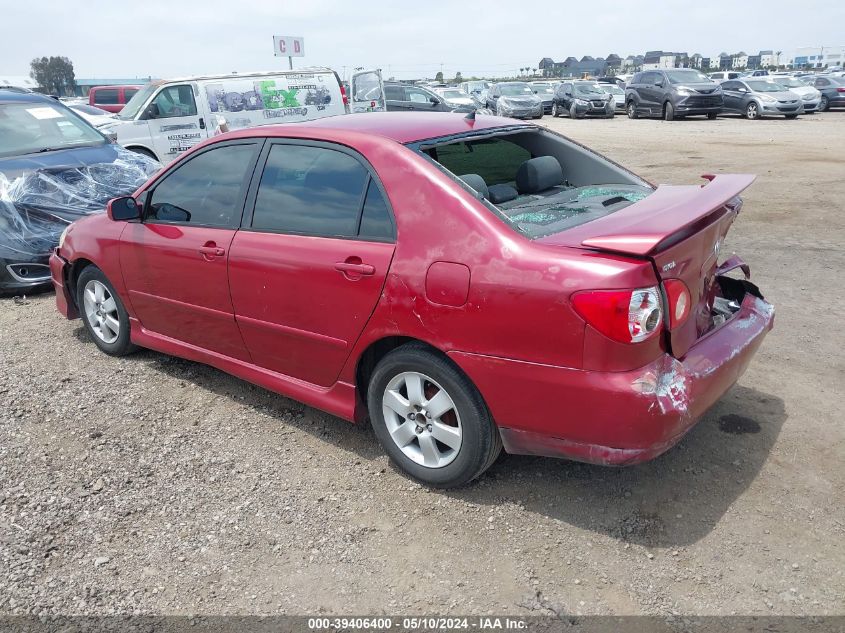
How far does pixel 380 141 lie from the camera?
335 cm

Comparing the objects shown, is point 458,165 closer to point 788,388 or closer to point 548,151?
point 548,151

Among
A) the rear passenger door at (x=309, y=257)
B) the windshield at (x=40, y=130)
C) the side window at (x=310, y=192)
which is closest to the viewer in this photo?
the rear passenger door at (x=309, y=257)

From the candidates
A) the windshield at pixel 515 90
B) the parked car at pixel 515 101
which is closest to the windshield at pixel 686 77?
the parked car at pixel 515 101

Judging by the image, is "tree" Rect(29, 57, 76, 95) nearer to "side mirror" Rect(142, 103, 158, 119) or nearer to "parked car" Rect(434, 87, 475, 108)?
"parked car" Rect(434, 87, 475, 108)

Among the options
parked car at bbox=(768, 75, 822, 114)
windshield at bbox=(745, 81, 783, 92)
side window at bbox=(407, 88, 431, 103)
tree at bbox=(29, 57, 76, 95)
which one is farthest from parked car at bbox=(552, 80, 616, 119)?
tree at bbox=(29, 57, 76, 95)

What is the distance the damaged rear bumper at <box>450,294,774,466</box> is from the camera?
265 cm

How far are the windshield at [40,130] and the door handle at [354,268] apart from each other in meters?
5.53

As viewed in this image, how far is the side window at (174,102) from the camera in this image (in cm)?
1271

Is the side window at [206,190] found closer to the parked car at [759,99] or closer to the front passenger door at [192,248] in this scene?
the front passenger door at [192,248]

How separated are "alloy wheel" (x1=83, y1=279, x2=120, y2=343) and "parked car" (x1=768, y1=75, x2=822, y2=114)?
2616 cm

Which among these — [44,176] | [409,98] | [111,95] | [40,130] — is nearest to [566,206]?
[44,176]

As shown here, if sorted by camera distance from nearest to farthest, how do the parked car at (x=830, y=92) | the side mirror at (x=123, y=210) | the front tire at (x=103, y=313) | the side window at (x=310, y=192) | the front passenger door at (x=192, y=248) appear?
the side window at (x=310, y=192)
the front passenger door at (x=192, y=248)
the side mirror at (x=123, y=210)
the front tire at (x=103, y=313)
the parked car at (x=830, y=92)

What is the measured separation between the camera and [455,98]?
93.6 ft

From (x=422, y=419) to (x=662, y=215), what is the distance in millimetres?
1348
